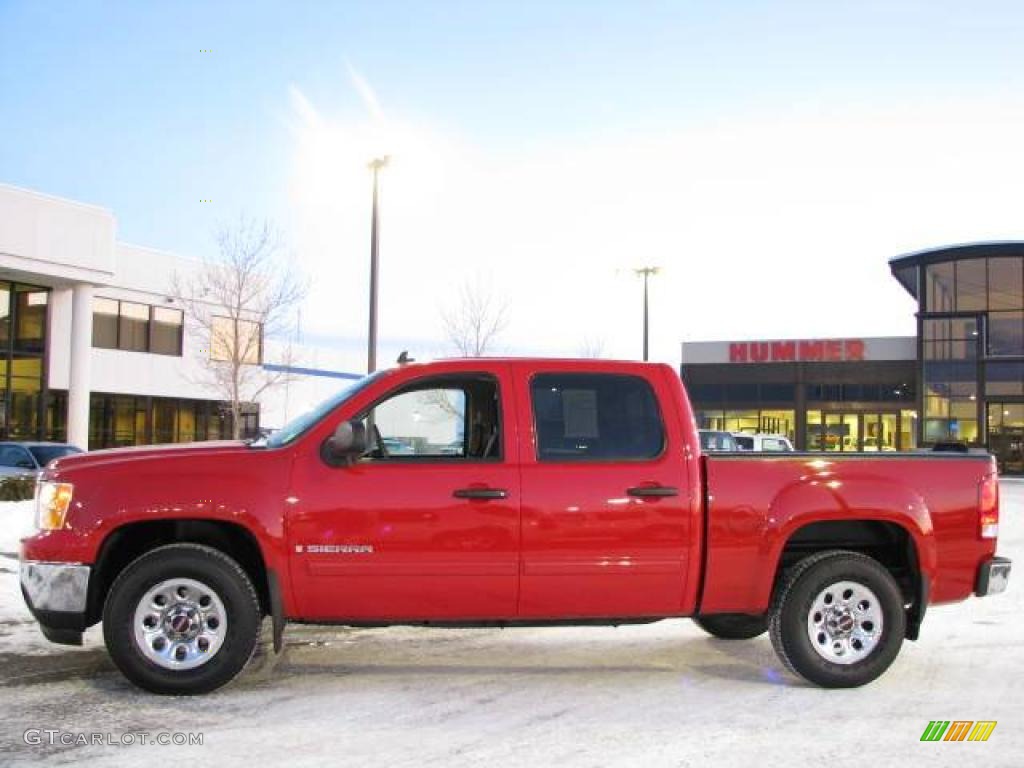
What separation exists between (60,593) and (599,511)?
3.02 meters

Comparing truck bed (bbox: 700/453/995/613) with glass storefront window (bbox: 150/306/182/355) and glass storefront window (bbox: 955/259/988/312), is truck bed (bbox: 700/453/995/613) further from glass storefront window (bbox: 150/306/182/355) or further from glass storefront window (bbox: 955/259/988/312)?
glass storefront window (bbox: 955/259/988/312)

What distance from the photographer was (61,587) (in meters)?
5.75

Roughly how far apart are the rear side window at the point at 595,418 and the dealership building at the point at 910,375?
1664 inches

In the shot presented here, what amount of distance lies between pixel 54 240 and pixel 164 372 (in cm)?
924

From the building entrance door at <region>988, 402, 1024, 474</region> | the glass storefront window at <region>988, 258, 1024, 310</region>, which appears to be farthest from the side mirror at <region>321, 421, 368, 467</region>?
the glass storefront window at <region>988, 258, 1024, 310</region>

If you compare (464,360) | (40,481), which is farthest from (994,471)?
(40,481)

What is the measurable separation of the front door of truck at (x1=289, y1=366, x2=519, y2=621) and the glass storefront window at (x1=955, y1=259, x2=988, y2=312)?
46671 mm

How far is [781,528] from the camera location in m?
6.16

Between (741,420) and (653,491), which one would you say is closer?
(653,491)

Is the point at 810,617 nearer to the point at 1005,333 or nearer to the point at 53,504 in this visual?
the point at 53,504

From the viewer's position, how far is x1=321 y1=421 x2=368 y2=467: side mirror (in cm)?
570

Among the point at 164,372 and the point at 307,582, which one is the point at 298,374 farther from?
the point at 307,582

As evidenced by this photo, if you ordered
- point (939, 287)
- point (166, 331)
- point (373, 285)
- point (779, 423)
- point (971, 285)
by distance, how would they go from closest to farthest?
point (373, 285) < point (166, 331) < point (971, 285) < point (939, 287) < point (779, 423)

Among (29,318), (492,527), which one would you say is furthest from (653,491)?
(29,318)
